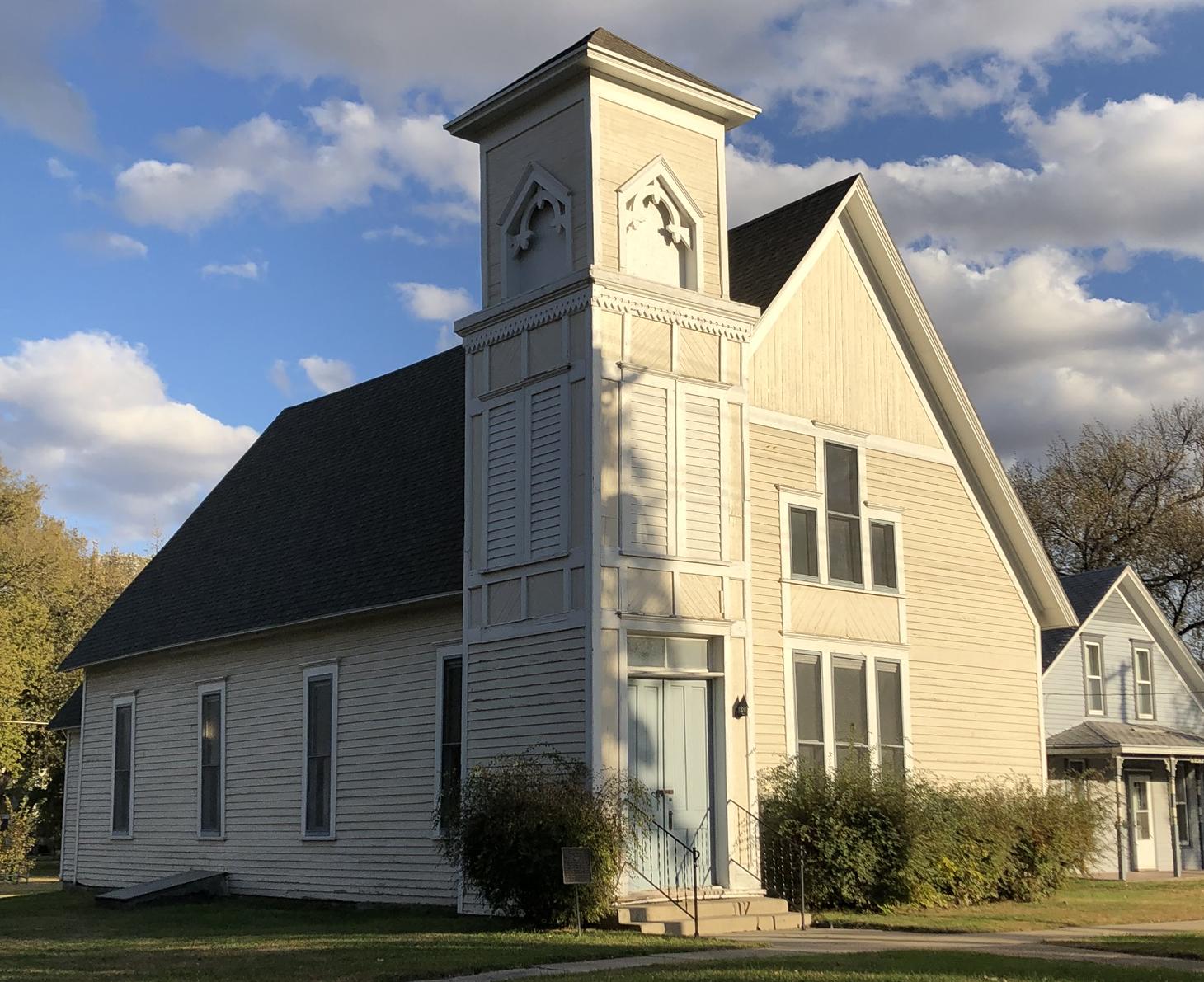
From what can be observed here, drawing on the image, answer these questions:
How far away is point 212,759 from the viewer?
24734mm

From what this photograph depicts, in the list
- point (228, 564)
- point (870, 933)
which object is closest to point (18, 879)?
point (228, 564)

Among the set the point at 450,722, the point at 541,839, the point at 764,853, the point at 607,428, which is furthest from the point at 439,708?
the point at 607,428

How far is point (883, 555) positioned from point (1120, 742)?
13562mm

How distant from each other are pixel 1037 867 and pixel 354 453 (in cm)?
1309

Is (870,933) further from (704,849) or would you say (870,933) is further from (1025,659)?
(1025,659)

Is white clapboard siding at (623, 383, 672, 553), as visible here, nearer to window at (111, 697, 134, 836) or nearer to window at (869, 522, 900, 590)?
window at (869, 522, 900, 590)

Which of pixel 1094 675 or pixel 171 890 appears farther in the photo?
pixel 1094 675

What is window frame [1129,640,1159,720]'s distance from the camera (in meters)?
36.2

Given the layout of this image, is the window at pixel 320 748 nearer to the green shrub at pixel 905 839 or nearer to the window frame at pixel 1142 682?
the green shrub at pixel 905 839

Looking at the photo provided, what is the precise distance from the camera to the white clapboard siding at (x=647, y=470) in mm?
17516

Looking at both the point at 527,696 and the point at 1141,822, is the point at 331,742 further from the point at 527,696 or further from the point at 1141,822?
the point at 1141,822

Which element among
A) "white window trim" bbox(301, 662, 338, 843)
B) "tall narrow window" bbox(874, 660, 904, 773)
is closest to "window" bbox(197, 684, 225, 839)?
"white window trim" bbox(301, 662, 338, 843)

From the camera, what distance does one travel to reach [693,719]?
1805 centimetres

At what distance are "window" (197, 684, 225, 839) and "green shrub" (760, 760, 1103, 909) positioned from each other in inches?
393
